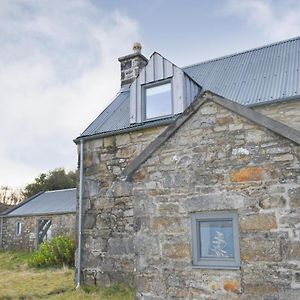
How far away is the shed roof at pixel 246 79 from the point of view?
8973 millimetres

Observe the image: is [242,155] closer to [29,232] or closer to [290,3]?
[290,3]

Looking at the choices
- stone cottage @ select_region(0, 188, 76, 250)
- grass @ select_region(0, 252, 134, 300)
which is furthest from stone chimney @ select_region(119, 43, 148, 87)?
stone cottage @ select_region(0, 188, 76, 250)

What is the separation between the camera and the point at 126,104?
1165 cm

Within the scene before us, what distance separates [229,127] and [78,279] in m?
6.56

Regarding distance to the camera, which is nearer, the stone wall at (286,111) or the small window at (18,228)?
the stone wall at (286,111)

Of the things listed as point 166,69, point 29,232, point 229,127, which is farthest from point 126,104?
point 29,232

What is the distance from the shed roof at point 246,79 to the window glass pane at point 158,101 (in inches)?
22.7

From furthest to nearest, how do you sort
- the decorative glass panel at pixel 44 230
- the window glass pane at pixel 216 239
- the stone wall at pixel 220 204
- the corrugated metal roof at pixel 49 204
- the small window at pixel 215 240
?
the decorative glass panel at pixel 44 230, the corrugated metal roof at pixel 49 204, the window glass pane at pixel 216 239, the small window at pixel 215 240, the stone wall at pixel 220 204

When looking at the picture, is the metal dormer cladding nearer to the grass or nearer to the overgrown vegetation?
the grass

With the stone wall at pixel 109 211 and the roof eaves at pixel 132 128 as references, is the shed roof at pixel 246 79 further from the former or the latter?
the stone wall at pixel 109 211

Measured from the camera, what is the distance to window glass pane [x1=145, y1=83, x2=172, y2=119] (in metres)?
10.0

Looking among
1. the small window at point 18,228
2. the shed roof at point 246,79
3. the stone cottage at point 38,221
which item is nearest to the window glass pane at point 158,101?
the shed roof at point 246,79

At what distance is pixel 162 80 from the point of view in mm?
10273

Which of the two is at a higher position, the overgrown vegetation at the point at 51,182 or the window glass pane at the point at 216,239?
the overgrown vegetation at the point at 51,182
